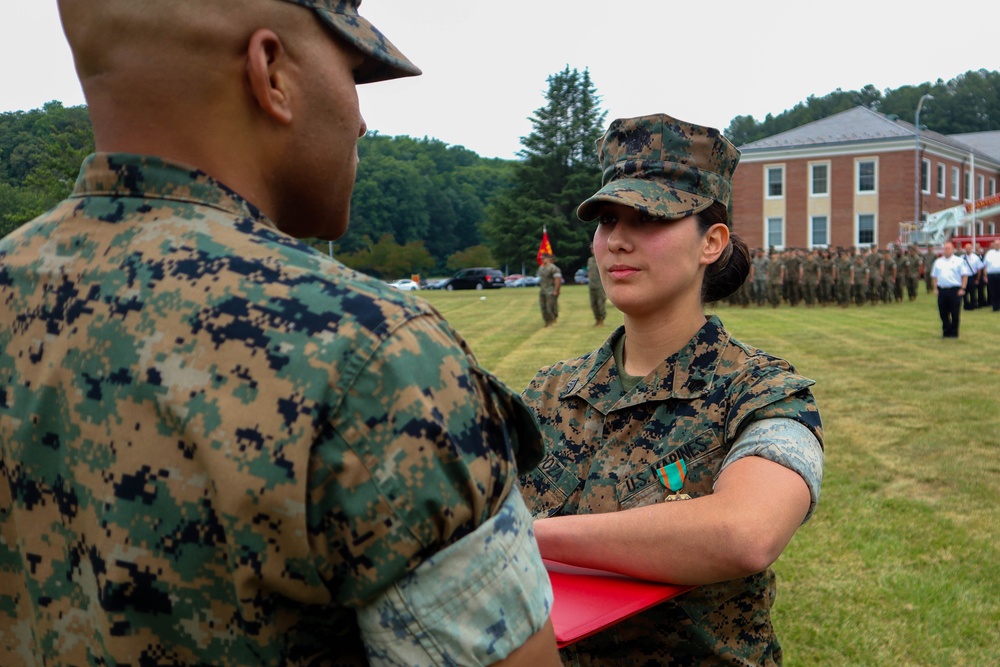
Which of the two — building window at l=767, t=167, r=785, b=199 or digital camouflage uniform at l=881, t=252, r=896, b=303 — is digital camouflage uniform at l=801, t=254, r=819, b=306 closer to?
digital camouflage uniform at l=881, t=252, r=896, b=303

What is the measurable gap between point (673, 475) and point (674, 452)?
6 centimetres

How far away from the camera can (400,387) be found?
93 centimetres

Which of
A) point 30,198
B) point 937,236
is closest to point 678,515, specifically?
point 30,198

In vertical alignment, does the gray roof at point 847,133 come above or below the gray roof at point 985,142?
below

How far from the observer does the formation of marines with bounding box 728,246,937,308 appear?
93.1ft

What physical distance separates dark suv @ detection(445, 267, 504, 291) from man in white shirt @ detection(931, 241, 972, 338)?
41852 mm

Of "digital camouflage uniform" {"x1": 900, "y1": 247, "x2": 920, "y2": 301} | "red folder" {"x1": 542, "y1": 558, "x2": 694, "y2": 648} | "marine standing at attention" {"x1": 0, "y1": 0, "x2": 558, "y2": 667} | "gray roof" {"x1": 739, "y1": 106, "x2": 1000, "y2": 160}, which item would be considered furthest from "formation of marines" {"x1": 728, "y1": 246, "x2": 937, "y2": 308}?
"marine standing at attention" {"x1": 0, "y1": 0, "x2": 558, "y2": 667}

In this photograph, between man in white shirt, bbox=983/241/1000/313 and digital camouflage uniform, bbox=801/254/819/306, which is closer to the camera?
man in white shirt, bbox=983/241/1000/313

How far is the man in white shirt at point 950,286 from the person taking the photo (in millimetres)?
16859

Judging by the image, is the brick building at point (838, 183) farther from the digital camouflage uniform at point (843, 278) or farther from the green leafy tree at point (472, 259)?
the green leafy tree at point (472, 259)

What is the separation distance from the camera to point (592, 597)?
167 centimetres

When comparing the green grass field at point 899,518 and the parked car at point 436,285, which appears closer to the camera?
the green grass field at point 899,518

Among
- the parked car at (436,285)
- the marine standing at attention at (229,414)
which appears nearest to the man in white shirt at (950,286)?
the marine standing at attention at (229,414)

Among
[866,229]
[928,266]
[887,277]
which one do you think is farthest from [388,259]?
[887,277]
